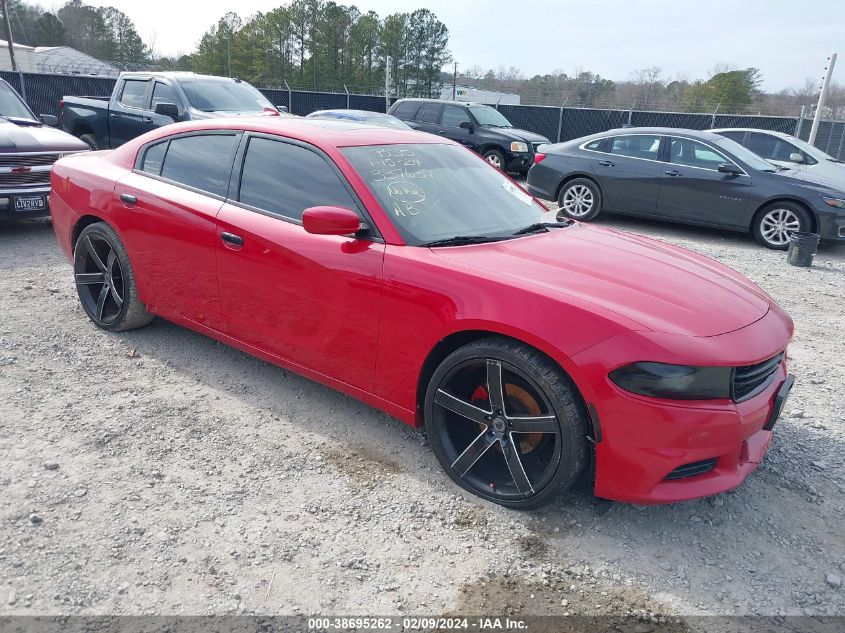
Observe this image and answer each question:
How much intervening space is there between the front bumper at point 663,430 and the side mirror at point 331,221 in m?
1.26

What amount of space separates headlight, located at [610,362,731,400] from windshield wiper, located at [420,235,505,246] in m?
1.07

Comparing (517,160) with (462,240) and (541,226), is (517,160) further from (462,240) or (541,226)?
(462,240)

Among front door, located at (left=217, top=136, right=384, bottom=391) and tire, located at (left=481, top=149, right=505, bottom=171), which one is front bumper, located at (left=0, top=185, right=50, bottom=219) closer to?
front door, located at (left=217, top=136, right=384, bottom=391)

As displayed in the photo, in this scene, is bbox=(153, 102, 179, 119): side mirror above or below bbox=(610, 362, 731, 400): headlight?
above

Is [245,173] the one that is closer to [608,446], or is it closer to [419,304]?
[419,304]

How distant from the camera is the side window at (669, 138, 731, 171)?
8977mm

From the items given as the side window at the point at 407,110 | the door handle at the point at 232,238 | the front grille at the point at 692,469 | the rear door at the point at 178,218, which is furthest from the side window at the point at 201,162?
the side window at the point at 407,110

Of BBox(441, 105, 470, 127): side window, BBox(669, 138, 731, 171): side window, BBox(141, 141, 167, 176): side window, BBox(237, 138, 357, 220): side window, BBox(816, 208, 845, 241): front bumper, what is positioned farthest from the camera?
BBox(441, 105, 470, 127): side window

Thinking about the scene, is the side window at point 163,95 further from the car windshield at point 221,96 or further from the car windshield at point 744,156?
the car windshield at point 744,156

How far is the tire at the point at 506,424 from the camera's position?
103 inches

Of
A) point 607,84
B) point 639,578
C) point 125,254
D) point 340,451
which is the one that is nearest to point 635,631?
point 639,578

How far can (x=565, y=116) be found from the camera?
65.0ft

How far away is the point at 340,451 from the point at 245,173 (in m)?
1.71

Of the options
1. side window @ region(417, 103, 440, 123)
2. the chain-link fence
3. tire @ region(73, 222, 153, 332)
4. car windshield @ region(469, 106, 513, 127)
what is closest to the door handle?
tire @ region(73, 222, 153, 332)
